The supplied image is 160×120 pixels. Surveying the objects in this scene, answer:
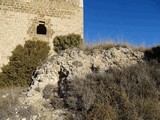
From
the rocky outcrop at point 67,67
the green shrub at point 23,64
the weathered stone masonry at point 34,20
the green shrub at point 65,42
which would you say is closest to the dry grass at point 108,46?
the rocky outcrop at point 67,67

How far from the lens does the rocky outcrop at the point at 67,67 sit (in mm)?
9875

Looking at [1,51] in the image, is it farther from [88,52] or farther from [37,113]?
[37,113]

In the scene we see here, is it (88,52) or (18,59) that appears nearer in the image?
(88,52)

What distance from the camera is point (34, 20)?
2059cm

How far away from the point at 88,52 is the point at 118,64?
1205 millimetres

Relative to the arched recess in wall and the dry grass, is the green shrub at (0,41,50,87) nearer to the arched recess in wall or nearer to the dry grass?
the arched recess in wall

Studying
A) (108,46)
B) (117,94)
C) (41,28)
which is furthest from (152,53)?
(41,28)

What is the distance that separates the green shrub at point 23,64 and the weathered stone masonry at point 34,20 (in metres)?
0.39

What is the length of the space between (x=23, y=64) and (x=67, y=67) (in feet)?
30.8

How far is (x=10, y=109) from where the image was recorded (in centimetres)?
902

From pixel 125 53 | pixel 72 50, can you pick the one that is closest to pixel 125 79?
pixel 125 53

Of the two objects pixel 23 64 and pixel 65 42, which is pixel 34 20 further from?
pixel 23 64

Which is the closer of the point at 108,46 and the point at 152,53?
the point at 152,53

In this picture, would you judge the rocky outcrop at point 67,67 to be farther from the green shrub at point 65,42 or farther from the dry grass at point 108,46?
the green shrub at point 65,42
